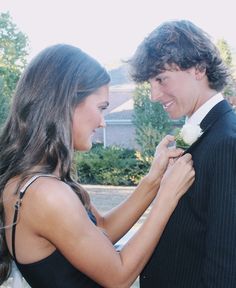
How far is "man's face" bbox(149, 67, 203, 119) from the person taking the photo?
6.57 feet

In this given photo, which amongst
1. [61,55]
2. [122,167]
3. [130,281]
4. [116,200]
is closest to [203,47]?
[61,55]

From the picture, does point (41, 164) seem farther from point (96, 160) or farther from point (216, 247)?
point (96, 160)

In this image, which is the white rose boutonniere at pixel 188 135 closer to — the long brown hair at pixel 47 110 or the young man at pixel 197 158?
the young man at pixel 197 158

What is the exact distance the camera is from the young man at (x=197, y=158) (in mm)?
1534

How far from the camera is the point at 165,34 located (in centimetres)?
202

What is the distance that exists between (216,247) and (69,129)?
75cm

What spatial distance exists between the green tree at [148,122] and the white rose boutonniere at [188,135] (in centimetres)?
1380

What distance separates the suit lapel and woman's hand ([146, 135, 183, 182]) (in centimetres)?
28

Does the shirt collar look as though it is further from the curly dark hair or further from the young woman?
the young woman

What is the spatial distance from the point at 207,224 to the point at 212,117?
477mm

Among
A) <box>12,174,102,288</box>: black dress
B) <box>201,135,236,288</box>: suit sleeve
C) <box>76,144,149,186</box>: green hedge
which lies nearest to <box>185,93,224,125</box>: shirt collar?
<box>201,135,236,288</box>: suit sleeve

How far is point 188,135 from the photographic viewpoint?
6.16 ft

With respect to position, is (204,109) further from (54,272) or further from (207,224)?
(54,272)

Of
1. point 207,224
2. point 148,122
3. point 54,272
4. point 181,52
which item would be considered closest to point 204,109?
point 181,52
